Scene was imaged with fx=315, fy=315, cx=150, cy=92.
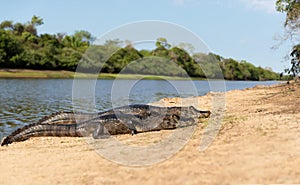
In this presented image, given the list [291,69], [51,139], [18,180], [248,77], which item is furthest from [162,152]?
[248,77]

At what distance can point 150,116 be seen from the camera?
8.24 metres

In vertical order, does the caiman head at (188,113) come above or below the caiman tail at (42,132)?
above

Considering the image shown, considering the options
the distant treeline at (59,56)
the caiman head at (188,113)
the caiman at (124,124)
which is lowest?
the caiman at (124,124)

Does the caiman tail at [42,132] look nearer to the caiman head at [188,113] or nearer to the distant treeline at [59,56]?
the caiman head at [188,113]

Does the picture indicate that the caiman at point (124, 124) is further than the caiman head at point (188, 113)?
No

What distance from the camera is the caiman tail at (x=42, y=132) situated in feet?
27.2

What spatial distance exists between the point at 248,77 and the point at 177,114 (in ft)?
436

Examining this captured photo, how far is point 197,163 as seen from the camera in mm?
4258

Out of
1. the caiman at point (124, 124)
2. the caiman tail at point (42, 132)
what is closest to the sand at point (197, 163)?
the caiman at point (124, 124)

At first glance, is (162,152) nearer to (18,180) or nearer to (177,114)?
(18,180)

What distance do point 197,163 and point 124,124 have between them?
389 cm

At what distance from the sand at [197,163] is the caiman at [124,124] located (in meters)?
1.15

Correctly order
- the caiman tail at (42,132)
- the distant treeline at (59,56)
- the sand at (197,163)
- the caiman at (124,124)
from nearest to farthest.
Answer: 1. the sand at (197,163)
2. the caiman at (124,124)
3. the caiman tail at (42,132)
4. the distant treeline at (59,56)

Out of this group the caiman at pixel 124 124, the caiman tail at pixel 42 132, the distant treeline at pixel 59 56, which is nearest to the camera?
the caiman at pixel 124 124
